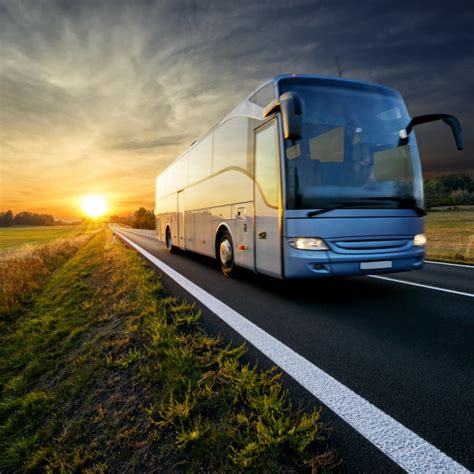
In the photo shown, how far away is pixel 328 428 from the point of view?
2059 millimetres

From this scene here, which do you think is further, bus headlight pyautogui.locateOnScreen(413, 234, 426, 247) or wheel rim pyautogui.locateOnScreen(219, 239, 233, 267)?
wheel rim pyautogui.locateOnScreen(219, 239, 233, 267)

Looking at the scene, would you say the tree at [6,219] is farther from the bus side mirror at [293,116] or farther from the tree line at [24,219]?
the bus side mirror at [293,116]

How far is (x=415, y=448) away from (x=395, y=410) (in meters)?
0.41

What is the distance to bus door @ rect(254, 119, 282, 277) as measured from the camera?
5070 mm

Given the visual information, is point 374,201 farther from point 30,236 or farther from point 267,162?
point 30,236

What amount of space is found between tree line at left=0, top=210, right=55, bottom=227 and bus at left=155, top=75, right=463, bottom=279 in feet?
470

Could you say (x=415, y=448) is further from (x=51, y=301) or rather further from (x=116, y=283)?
(x=51, y=301)

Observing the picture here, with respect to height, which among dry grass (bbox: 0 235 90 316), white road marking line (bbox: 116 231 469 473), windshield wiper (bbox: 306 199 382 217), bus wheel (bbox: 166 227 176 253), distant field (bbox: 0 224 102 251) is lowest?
distant field (bbox: 0 224 102 251)

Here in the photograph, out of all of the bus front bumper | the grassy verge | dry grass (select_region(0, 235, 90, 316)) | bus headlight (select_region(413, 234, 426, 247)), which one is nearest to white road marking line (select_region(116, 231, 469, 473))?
the grassy verge

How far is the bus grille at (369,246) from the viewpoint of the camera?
477cm

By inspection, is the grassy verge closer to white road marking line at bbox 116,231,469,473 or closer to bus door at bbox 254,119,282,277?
white road marking line at bbox 116,231,469,473

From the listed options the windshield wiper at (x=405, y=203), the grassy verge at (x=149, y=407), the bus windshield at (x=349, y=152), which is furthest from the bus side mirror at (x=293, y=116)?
the grassy verge at (x=149, y=407)

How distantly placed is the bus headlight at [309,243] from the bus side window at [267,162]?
2.20 ft

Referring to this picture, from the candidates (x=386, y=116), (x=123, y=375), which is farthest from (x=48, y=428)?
(x=386, y=116)
